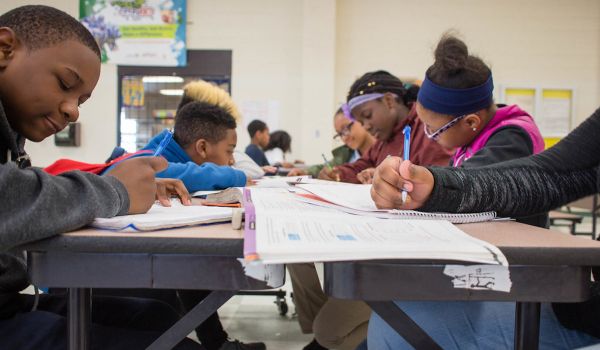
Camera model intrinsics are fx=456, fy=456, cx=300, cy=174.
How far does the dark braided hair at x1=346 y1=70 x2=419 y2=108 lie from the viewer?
1907mm

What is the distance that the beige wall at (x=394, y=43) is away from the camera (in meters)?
5.40

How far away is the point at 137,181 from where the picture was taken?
0.63 metres

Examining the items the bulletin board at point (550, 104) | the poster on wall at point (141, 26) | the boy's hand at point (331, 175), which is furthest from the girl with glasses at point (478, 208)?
the bulletin board at point (550, 104)

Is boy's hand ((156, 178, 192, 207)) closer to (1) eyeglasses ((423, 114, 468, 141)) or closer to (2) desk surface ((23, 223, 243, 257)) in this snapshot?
(2) desk surface ((23, 223, 243, 257))

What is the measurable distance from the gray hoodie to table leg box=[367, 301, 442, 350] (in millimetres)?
345

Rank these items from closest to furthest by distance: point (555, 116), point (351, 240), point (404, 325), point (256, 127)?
point (351, 240), point (404, 325), point (256, 127), point (555, 116)

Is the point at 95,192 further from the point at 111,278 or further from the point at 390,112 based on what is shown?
the point at 390,112

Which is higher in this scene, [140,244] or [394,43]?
[394,43]

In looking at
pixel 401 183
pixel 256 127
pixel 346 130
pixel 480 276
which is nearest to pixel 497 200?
pixel 401 183

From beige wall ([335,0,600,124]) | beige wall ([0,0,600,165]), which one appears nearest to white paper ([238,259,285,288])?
beige wall ([0,0,600,165])

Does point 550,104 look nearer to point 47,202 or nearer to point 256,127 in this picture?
point 256,127

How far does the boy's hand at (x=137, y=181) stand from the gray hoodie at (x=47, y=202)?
28mm

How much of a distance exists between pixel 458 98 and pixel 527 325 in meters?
0.67

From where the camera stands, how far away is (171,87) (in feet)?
17.9
